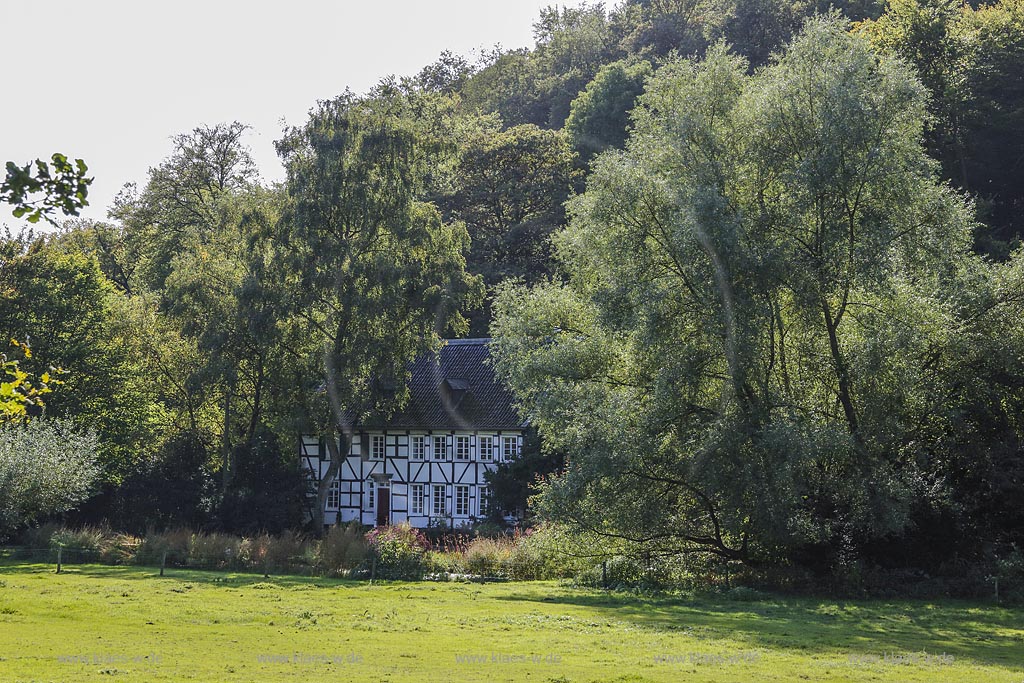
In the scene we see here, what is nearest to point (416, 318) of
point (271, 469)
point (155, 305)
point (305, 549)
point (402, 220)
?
point (402, 220)

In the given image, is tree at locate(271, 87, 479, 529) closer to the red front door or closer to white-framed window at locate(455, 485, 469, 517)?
the red front door

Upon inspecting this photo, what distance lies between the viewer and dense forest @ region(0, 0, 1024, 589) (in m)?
24.8

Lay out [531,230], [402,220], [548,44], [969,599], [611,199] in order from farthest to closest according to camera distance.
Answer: [548,44] < [531,230] < [402,220] < [611,199] < [969,599]

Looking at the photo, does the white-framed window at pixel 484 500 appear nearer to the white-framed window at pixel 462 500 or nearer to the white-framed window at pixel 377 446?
the white-framed window at pixel 462 500

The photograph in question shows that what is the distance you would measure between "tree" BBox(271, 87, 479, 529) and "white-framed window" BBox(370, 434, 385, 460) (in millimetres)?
3572

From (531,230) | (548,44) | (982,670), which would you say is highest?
(548,44)

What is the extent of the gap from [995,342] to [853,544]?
5.81 metres

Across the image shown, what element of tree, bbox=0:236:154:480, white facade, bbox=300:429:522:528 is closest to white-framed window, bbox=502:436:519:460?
white facade, bbox=300:429:522:528

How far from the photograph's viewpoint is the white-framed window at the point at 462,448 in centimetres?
4406

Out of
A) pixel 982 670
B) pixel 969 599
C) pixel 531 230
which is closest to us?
pixel 982 670

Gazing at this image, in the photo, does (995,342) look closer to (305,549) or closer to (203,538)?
(305,549)

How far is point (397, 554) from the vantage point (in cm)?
3034

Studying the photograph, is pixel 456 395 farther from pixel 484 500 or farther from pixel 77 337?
pixel 77 337

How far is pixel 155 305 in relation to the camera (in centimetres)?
4819
